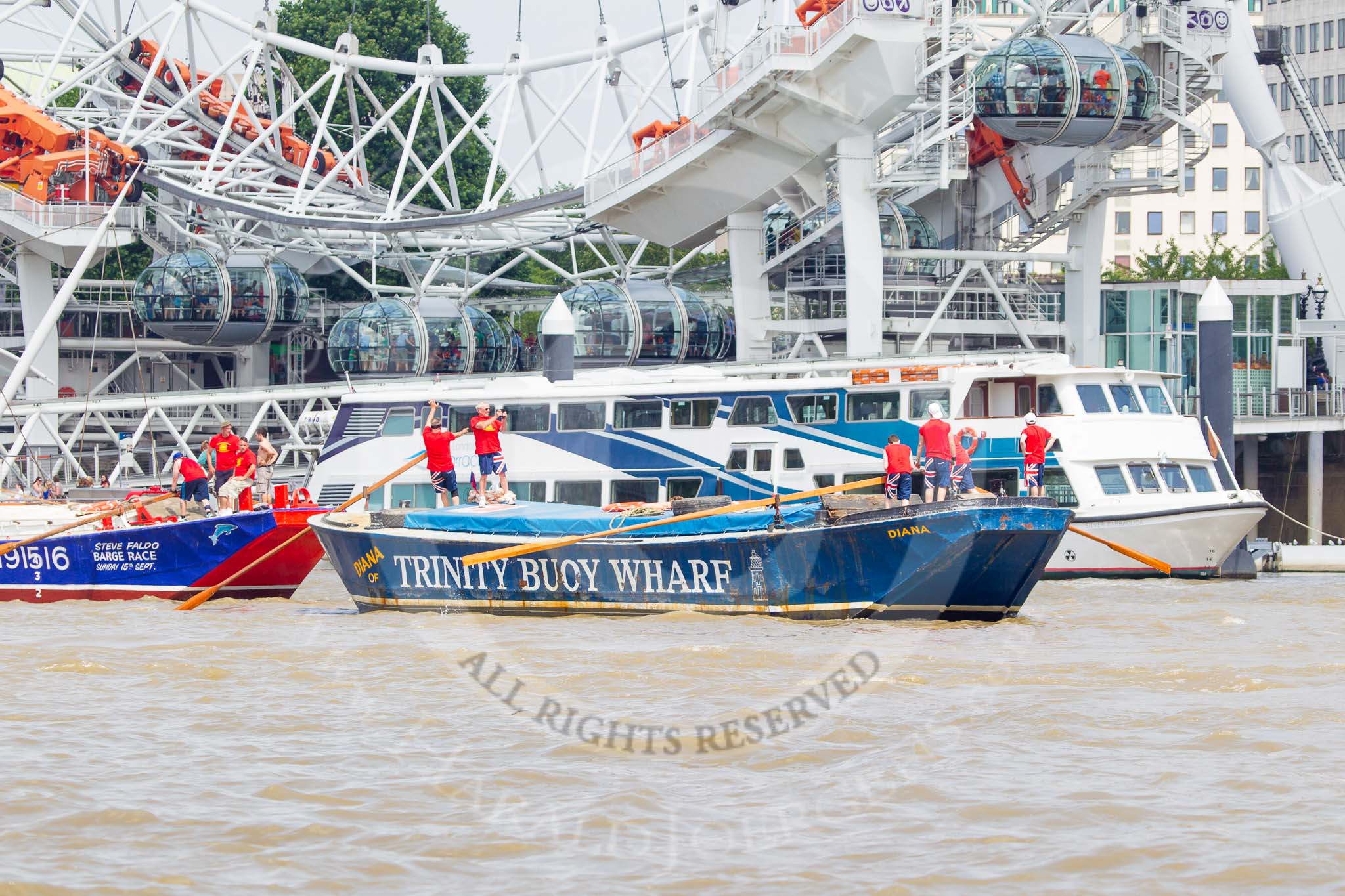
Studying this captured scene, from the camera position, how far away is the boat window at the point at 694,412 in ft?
104

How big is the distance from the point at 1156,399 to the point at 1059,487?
291cm

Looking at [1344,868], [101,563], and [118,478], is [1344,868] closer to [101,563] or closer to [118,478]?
[101,563]

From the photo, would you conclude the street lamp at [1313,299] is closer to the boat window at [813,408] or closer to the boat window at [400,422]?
the boat window at [813,408]

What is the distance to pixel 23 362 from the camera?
51.2 m

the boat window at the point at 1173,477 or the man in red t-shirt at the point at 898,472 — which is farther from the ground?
the man in red t-shirt at the point at 898,472

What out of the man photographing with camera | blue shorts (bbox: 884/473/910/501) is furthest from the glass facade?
the man photographing with camera

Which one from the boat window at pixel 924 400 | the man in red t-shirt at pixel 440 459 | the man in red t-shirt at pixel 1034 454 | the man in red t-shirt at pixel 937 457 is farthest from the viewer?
the boat window at pixel 924 400

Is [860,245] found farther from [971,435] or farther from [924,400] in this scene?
[971,435]

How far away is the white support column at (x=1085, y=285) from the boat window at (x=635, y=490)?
2075 centimetres

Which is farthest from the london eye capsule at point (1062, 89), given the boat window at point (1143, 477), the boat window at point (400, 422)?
the boat window at point (400, 422)

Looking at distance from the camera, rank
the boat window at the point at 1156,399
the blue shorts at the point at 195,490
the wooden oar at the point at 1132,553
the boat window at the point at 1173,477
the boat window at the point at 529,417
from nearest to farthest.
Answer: the wooden oar at the point at 1132,553 < the blue shorts at the point at 195,490 < the boat window at the point at 1173,477 < the boat window at the point at 1156,399 < the boat window at the point at 529,417

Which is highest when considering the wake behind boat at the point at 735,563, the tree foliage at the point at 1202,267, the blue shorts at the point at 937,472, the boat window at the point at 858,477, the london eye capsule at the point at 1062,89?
the london eye capsule at the point at 1062,89

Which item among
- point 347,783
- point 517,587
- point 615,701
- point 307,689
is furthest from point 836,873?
point 517,587

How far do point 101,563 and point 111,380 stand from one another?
134 ft
